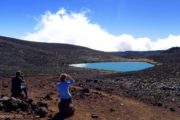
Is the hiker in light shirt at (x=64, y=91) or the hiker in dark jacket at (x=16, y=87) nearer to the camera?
the hiker in light shirt at (x=64, y=91)

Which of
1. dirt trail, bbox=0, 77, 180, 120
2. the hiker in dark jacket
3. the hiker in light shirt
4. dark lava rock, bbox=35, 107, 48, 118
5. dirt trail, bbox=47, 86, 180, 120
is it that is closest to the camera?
dark lava rock, bbox=35, 107, 48, 118

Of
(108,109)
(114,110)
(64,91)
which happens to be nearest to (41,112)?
(64,91)

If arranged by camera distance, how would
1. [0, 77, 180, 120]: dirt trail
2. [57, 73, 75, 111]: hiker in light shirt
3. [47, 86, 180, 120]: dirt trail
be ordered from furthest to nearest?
[47, 86, 180, 120]: dirt trail < [0, 77, 180, 120]: dirt trail < [57, 73, 75, 111]: hiker in light shirt

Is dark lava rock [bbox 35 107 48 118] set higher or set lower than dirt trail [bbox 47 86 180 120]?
higher

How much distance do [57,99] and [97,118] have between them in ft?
13.1

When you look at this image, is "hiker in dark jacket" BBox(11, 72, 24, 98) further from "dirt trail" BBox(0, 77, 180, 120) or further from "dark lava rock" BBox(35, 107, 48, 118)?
"dark lava rock" BBox(35, 107, 48, 118)

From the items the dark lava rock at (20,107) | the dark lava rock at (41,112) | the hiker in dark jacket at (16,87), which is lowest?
the dark lava rock at (41,112)

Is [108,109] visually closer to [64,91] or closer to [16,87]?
[64,91]

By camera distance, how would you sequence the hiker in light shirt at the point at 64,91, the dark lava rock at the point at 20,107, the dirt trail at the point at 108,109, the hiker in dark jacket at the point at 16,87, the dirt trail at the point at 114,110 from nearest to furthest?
1. the dark lava rock at the point at 20,107
2. the hiker in light shirt at the point at 64,91
3. the dirt trail at the point at 108,109
4. the dirt trail at the point at 114,110
5. the hiker in dark jacket at the point at 16,87

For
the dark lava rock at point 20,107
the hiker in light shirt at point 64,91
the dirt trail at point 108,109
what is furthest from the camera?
the dirt trail at point 108,109

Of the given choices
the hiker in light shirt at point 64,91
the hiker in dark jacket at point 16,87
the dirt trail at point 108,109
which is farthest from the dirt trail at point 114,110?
the hiker in dark jacket at point 16,87

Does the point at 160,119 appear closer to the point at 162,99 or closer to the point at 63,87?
the point at 63,87

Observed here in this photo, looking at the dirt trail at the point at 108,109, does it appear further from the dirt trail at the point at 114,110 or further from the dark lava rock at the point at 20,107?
the dark lava rock at the point at 20,107

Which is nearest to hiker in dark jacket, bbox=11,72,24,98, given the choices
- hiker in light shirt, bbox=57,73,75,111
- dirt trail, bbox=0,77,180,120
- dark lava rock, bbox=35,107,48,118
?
dirt trail, bbox=0,77,180,120
